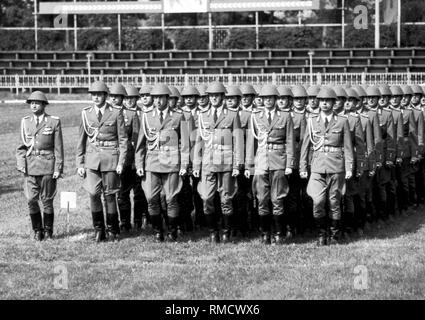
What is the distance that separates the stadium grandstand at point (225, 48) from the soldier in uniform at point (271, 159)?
20467 millimetres

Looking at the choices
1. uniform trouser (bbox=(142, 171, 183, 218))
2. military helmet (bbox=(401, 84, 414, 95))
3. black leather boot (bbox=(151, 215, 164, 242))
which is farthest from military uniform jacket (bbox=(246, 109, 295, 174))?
military helmet (bbox=(401, 84, 414, 95))

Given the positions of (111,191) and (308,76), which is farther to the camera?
(308,76)

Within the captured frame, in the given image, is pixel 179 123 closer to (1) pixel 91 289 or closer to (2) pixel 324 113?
(2) pixel 324 113

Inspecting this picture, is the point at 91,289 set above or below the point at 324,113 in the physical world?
below

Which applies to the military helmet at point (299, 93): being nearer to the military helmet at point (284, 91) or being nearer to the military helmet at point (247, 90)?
the military helmet at point (284, 91)

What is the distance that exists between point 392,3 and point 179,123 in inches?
1187

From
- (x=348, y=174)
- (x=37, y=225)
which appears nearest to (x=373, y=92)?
(x=348, y=174)

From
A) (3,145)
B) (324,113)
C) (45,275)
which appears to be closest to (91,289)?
(45,275)

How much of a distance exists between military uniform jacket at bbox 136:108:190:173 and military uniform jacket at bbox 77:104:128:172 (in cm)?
26

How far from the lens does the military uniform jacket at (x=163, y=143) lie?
12.8 m

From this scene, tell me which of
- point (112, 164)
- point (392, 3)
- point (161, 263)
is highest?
point (392, 3)

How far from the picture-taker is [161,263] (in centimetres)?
1139

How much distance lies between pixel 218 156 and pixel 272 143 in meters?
0.75

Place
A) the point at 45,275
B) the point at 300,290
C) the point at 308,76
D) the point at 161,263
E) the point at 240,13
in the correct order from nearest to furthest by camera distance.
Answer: the point at 300,290
the point at 45,275
the point at 161,263
the point at 308,76
the point at 240,13
